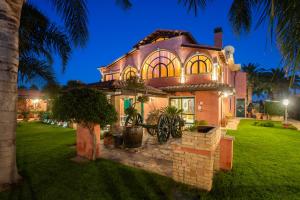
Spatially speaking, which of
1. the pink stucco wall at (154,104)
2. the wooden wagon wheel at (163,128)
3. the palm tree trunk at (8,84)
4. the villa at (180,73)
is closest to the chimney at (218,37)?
the villa at (180,73)

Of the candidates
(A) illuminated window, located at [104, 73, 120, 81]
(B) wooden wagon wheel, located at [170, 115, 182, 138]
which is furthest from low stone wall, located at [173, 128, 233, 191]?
(A) illuminated window, located at [104, 73, 120, 81]

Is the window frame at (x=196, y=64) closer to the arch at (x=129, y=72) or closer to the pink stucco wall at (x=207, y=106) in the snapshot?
the pink stucco wall at (x=207, y=106)

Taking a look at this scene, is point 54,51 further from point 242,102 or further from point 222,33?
point 242,102

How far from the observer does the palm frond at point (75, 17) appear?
5000mm

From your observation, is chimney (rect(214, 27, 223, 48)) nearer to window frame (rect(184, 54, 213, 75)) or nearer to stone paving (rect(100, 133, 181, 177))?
window frame (rect(184, 54, 213, 75))

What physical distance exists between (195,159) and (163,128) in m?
3.82

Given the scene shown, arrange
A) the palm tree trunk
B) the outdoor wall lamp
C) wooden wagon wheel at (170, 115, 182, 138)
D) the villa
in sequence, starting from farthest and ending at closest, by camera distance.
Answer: the outdoor wall lamp < the villa < wooden wagon wheel at (170, 115, 182, 138) < the palm tree trunk

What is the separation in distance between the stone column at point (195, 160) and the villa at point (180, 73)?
19.0 feet

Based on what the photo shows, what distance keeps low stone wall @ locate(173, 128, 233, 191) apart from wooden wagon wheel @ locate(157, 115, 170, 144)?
3171 millimetres

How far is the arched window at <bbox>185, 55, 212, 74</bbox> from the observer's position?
12909mm

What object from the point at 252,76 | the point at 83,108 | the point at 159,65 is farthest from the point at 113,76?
the point at 252,76

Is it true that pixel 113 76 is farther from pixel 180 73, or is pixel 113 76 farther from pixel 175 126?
pixel 175 126

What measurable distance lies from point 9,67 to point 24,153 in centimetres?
447

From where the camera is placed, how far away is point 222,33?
1555 cm
